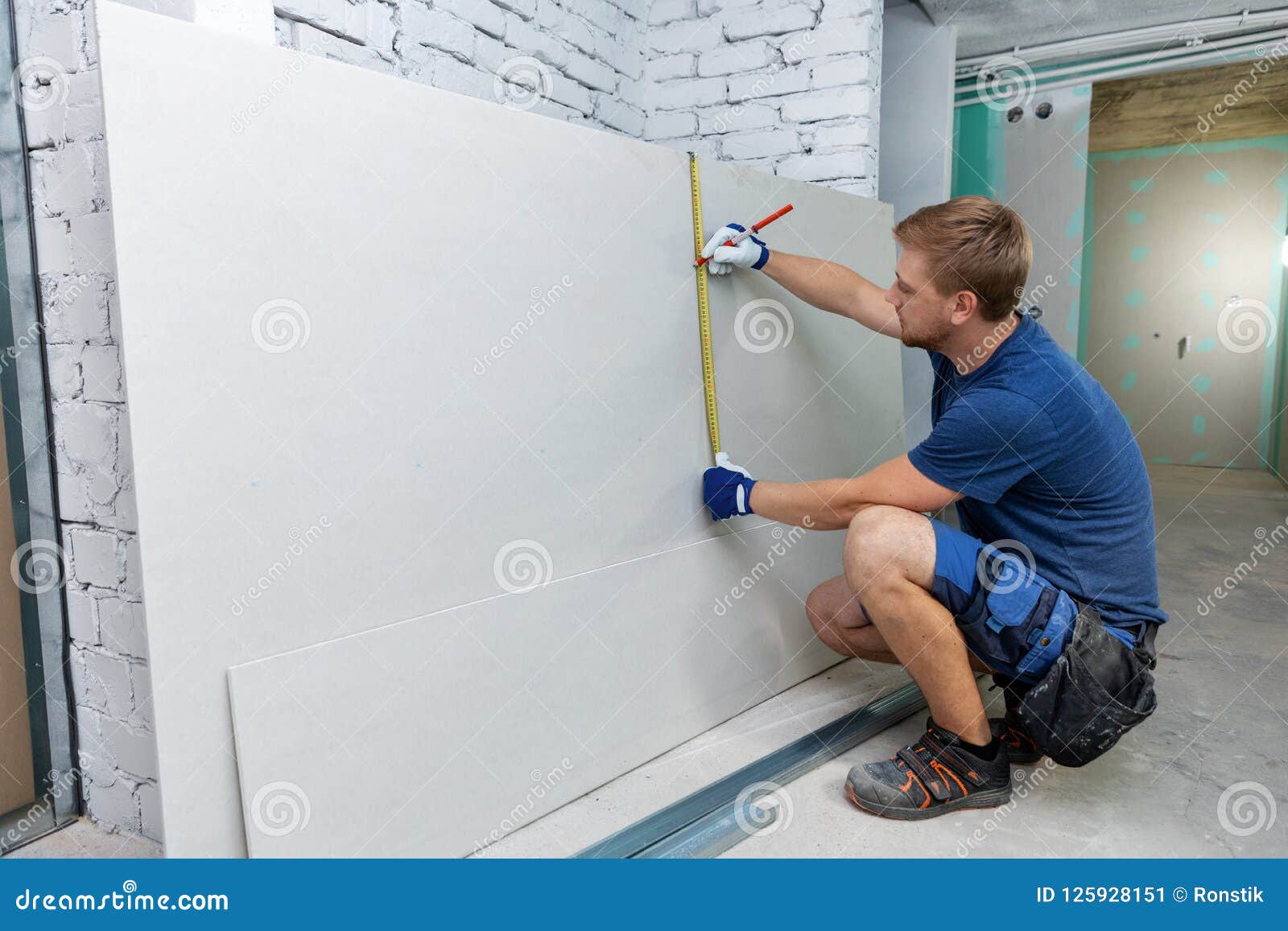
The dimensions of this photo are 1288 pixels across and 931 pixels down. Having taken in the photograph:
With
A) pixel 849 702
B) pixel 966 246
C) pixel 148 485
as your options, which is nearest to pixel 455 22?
pixel 966 246

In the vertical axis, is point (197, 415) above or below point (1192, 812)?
above

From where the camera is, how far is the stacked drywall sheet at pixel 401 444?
1200 millimetres

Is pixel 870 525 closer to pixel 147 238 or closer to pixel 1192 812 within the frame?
pixel 1192 812

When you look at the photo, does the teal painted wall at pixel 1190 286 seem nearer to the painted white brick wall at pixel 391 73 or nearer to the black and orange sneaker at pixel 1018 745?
the painted white brick wall at pixel 391 73

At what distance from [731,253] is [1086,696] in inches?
46.4

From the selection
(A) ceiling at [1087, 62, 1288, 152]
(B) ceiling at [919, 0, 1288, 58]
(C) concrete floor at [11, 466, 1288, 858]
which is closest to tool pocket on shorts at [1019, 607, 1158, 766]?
(C) concrete floor at [11, 466, 1288, 858]

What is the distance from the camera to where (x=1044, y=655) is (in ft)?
5.77

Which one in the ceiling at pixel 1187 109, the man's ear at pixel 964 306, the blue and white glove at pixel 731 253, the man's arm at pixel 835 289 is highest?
the ceiling at pixel 1187 109

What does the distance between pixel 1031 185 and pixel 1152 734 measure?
247cm

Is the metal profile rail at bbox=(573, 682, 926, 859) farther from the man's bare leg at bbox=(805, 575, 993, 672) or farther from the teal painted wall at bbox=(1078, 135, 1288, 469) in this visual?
the teal painted wall at bbox=(1078, 135, 1288, 469)

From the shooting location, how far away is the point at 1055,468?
5.86 feet

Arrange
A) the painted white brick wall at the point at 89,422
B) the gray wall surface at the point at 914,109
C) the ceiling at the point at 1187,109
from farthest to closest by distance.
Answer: the ceiling at the point at 1187,109, the gray wall surface at the point at 914,109, the painted white brick wall at the point at 89,422

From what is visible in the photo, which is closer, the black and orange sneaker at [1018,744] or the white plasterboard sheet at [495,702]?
the white plasterboard sheet at [495,702]

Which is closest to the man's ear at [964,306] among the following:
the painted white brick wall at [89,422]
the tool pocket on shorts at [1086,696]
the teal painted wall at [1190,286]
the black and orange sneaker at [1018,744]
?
the tool pocket on shorts at [1086,696]
